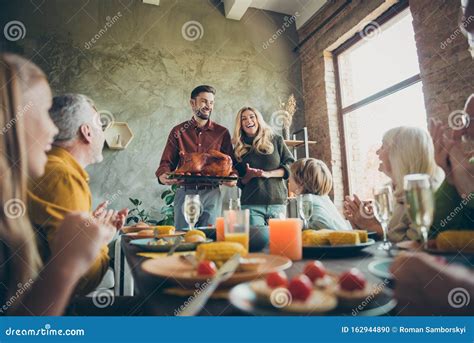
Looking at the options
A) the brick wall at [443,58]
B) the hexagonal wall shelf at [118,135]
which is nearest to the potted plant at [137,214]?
the hexagonal wall shelf at [118,135]

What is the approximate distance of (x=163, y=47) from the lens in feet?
7.57

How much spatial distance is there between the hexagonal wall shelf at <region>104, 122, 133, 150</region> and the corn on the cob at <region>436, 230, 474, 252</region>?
1.96 metres

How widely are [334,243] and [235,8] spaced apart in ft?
7.64

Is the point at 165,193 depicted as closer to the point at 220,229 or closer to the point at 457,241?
the point at 220,229

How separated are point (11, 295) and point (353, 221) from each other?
914mm

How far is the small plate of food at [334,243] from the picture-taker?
1.72 ft

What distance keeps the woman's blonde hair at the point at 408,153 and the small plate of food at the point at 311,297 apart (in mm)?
590

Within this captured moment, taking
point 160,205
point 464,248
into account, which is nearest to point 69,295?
point 464,248

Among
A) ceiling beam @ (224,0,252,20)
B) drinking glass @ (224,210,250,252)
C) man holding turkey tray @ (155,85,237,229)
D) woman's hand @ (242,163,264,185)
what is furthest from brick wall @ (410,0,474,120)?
drinking glass @ (224,210,250,252)

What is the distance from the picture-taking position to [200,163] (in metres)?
1.19

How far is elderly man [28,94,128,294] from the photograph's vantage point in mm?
654

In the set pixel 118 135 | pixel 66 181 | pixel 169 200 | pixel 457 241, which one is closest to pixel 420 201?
pixel 457 241

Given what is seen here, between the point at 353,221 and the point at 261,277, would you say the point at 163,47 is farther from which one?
the point at 261,277

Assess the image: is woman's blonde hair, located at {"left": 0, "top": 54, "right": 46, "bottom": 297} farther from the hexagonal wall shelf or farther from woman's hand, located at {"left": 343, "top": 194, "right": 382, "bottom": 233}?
the hexagonal wall shelf
